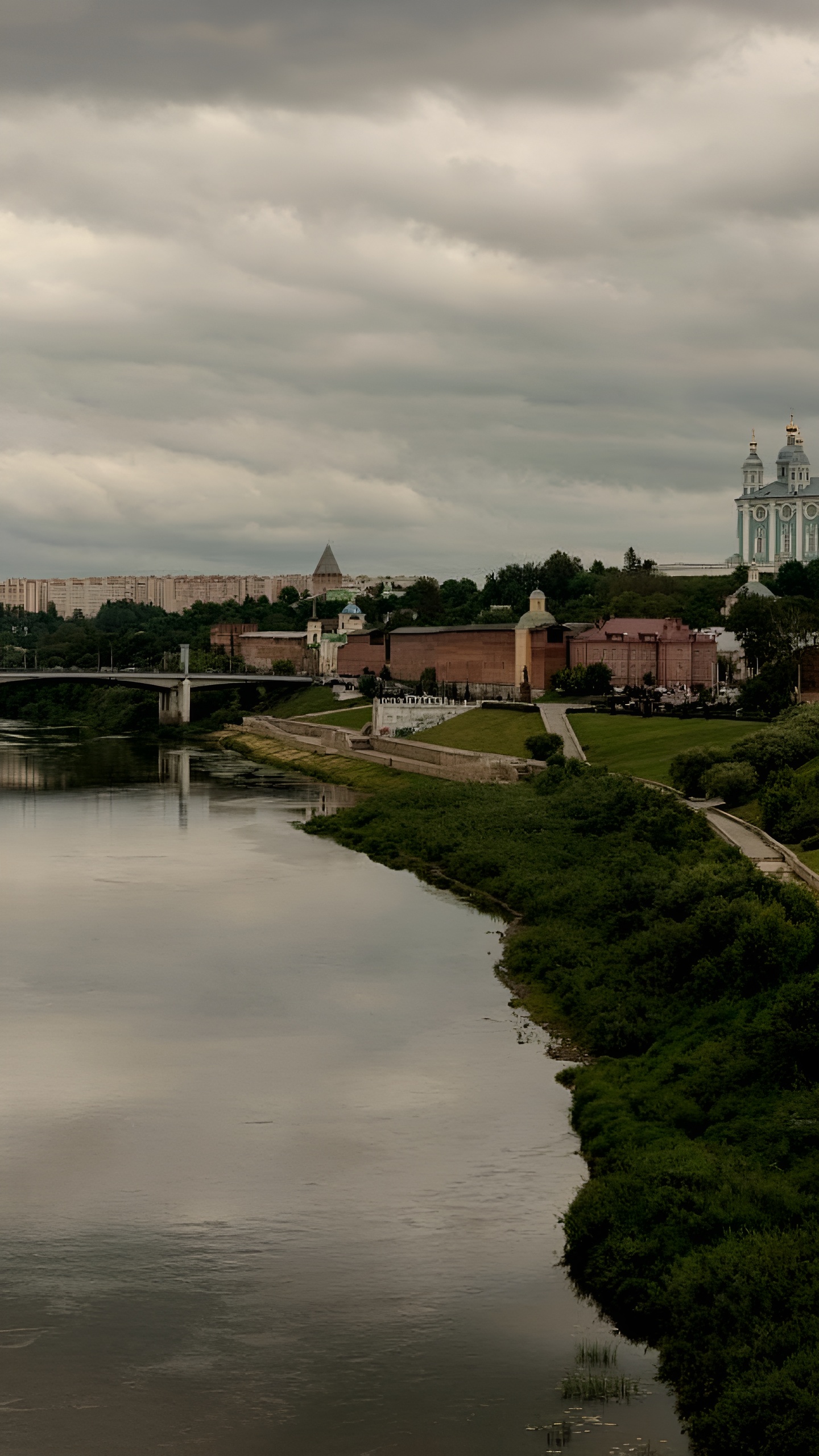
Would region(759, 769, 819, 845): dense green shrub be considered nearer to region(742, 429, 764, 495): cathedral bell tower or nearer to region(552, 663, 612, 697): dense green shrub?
region(552, 663, 612, 697): dense green shrub

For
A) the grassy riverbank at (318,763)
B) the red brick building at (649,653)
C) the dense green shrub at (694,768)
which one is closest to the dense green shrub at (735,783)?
the dense green shrub at (694,768)

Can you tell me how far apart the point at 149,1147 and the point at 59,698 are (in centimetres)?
7750

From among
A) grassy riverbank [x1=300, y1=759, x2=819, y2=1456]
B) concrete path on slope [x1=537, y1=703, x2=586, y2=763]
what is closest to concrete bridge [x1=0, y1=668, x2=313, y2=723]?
concrete path on slope [x1=537, y1=703, x2=586, y2=763]

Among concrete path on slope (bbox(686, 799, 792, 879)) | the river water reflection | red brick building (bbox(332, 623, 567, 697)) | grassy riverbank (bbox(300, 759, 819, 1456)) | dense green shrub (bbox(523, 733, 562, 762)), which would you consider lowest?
the river water reflection

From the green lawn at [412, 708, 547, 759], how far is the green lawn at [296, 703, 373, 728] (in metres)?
9.00

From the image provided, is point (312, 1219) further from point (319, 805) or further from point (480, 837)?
point (319, 805)

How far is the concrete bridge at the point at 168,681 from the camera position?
71938mm

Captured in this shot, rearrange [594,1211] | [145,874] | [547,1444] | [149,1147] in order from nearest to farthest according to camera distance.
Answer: [547,1444], [594,1211], [149,1147], [145,874]

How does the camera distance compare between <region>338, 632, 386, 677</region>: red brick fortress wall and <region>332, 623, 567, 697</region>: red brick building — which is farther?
<region>338, 632, 386, 677</region>: red brick fortress wall

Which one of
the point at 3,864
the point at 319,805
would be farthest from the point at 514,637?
the point at 3,864

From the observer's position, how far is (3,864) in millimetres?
31484

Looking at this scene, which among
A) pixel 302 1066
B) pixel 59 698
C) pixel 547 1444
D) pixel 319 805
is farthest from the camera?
pixel 59 698

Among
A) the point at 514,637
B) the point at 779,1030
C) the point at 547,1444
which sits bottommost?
the point at 547,1444

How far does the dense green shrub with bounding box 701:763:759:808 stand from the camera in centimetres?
2956
